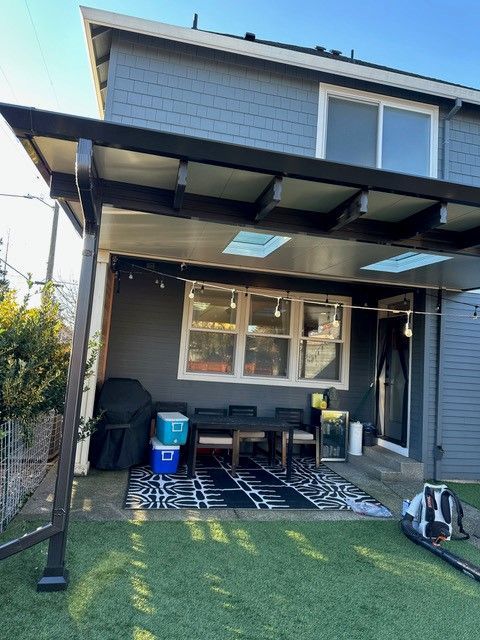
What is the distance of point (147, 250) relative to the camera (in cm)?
516

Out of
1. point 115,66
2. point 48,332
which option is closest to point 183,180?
point 48,332

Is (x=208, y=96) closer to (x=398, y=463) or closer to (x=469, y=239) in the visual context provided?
(x=469, y=239)

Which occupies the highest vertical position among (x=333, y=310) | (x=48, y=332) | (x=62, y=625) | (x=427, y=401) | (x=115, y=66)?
(x=115, y=66)

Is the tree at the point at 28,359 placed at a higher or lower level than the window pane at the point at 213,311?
lower

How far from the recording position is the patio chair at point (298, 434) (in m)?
5.70

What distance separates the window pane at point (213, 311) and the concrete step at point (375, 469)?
2.62 m

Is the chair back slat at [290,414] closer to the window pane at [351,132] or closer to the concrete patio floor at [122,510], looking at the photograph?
the concrete patio floor at [122,510]

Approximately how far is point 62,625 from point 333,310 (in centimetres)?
555

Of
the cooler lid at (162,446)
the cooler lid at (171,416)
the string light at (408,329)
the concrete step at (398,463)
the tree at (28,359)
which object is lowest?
the concrete step at (398,463)

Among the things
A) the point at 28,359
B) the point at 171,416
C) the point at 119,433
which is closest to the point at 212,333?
the point at 171,416

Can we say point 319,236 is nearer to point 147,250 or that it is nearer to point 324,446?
point 147,250

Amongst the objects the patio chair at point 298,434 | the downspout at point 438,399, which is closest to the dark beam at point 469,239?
the downspout at point 438,399

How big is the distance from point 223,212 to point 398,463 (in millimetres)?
4005

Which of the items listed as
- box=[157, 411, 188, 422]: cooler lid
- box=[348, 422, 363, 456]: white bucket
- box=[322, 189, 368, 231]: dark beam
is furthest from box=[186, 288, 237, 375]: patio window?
box=[322, 189, 368, 231]: dark beam
